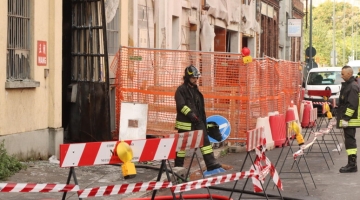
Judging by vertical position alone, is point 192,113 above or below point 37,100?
below

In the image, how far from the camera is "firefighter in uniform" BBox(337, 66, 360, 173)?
14.2 meters

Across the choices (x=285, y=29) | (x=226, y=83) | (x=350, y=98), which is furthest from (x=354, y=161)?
(x=285, y=29)

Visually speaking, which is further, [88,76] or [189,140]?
[88,76]

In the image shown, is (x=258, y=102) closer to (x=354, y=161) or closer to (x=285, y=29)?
(x=354, y=161)

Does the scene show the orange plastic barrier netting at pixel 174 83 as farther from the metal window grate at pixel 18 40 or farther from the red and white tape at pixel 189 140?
the red and white tape at pixel 189 140

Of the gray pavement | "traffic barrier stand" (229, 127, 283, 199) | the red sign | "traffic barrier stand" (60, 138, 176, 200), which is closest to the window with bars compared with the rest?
the red sign

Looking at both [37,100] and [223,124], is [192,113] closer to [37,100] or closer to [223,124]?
[37,100]

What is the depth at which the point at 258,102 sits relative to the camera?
17.9m

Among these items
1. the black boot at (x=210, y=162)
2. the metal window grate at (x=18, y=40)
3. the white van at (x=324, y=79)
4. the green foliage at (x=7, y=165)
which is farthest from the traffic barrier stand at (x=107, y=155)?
the white van at (x=324, y=79)

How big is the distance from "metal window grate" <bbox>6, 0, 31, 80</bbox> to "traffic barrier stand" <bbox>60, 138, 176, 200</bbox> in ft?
17.5

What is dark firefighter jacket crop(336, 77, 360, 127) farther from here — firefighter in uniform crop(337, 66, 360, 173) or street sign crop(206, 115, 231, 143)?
street sign crop(206, 115, 231, 143)

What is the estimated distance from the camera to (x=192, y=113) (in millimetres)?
13094

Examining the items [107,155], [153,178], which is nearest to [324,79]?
[153,178]

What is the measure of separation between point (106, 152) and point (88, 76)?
26.0 ft
